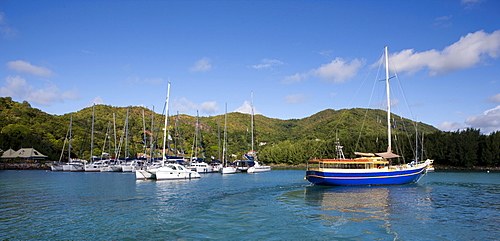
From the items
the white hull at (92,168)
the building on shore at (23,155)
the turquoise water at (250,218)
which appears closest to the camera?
the turquoise water at (250,218)

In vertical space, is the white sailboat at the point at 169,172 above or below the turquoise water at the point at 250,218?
above

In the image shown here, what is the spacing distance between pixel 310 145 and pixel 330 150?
9845 millimetres

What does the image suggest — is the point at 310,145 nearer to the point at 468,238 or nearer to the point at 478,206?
the point at 478,206

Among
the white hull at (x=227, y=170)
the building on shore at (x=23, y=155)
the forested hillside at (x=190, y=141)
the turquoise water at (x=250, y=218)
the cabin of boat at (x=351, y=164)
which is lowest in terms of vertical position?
the turquoise water at (x=250, y=218)

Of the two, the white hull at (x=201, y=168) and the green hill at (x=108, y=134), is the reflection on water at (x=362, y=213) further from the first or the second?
the white hull at (x=201, y=168)

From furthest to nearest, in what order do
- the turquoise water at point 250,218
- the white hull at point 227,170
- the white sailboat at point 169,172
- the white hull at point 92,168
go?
the white hull at point 92,168, the white hull at point 227,170, the white sailboat at point 169,172, the turquoise water at point 250,218

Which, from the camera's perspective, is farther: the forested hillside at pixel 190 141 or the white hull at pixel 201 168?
the forested hillside at pixel 190 141

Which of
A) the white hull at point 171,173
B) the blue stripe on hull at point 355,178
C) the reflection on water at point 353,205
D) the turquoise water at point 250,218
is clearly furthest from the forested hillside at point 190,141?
the turquoise water at point 250,218

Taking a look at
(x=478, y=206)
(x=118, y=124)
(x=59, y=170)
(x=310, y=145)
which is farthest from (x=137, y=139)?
(x=478, y=206)

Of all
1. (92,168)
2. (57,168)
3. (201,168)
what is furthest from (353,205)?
(57,168)

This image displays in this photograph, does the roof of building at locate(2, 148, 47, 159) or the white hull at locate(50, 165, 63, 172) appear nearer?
the white hull at locate(50, 165, 63, 172)

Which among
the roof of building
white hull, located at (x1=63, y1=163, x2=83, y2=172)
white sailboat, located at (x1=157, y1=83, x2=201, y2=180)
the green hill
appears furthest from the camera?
the green hill

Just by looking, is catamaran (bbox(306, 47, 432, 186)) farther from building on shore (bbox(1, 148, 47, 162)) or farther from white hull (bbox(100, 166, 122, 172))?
building on shore (bbox(1, 148, 47, 162))

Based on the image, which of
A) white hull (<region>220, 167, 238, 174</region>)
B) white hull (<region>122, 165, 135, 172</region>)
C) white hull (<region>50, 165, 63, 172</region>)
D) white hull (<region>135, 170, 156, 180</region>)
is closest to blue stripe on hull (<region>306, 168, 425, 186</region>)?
white hull (<region>135, 170, 156, 180</region>)
